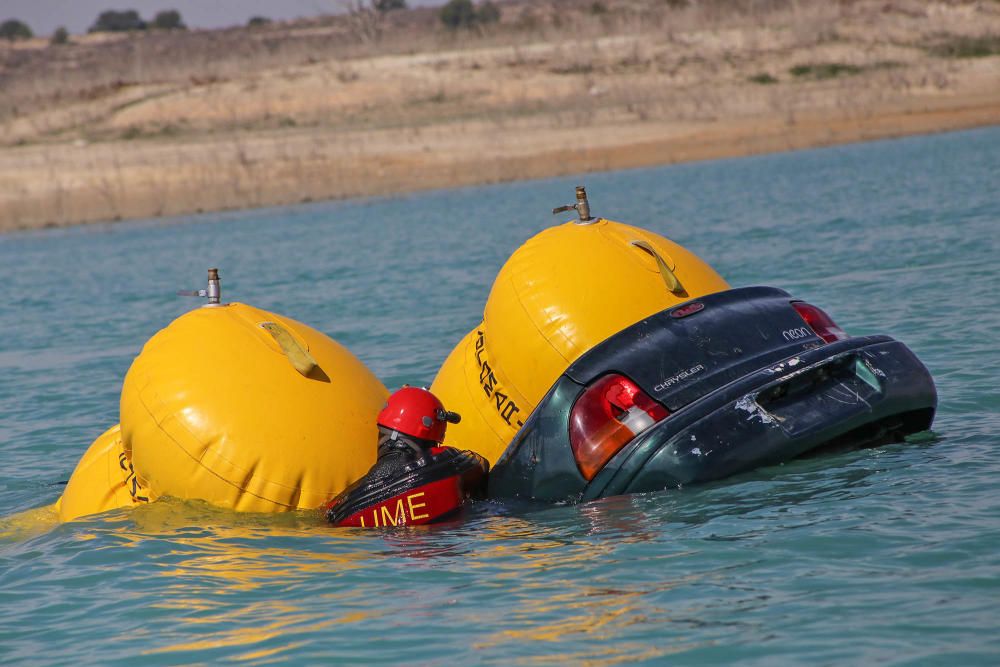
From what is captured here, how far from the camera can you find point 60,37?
88188 mm

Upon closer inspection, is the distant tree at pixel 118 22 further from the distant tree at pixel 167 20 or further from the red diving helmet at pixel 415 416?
the red diving helmet at pixel 415 416

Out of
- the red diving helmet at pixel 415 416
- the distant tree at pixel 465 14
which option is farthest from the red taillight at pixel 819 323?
the distant tree at pixel 465 14

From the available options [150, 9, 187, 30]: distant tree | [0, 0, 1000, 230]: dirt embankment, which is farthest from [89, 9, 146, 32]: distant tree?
[0, 0, 1000, 230]: dirt embankment

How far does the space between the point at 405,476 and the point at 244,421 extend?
28.2 inches

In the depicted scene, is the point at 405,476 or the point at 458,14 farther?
the point at 458,14

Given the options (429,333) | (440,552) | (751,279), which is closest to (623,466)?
(440,552)

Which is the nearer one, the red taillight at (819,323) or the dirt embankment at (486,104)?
the red taillight at (819,323)

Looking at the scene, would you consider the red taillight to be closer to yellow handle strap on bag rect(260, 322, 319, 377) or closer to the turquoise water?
the turquoise water

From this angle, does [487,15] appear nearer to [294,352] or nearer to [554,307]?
[554,307]

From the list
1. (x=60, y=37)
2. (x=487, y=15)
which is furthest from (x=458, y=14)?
(x=60, y=37)

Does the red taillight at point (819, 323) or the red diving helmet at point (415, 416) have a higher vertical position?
the red taillight at point (819, 323)

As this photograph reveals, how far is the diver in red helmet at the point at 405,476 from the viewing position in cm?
575

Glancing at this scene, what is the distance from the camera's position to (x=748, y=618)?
4309 millimetres

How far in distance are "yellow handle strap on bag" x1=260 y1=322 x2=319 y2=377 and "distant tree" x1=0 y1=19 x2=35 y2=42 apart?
9024cm
